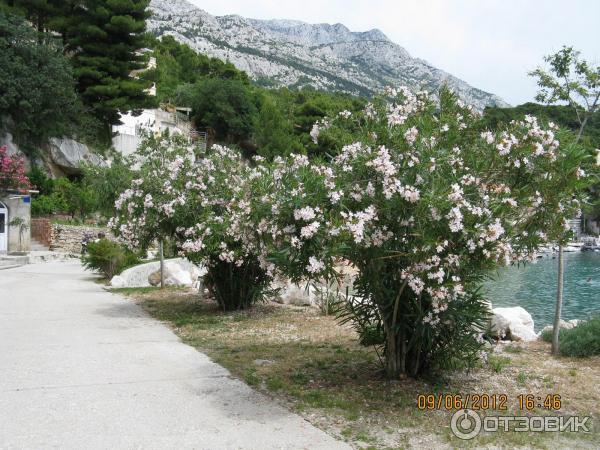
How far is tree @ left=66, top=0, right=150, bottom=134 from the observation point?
114 ft

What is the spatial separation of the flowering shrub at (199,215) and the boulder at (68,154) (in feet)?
80.5

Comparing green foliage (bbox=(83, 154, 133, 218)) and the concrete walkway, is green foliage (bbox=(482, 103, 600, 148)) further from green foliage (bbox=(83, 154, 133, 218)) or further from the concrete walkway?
green foliage (bbox=(83, 154, 133, 218))

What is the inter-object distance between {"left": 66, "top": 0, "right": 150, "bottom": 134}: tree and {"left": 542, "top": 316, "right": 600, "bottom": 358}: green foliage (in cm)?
3195

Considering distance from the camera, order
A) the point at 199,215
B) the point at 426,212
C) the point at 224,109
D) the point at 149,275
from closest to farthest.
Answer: the point at 426,212, the point at 199,215, the point at 149,275, the point at 224,109

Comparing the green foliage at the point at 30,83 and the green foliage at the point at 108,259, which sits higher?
the green foliage at the point at 30,83

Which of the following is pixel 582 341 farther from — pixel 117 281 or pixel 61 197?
pixel 61 197

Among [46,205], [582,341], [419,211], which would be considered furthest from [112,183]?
[46,205]

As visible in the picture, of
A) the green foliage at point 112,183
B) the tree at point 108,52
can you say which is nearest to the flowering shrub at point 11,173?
the tree at point 108,52

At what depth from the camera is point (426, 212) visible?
5.23m

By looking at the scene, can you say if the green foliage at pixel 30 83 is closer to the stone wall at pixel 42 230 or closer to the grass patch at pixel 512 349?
the stone wall at pixel 42 230

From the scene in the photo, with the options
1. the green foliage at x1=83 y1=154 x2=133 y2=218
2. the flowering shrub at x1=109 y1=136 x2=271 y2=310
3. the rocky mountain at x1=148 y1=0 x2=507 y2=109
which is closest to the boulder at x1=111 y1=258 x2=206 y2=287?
the green foliage at x1=83 y1=154 x2=133 y2=218

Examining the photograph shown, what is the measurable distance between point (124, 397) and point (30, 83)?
95.6ft

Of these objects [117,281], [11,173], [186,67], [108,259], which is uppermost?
[186,67]

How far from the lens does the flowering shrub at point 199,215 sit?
34.3 feet
